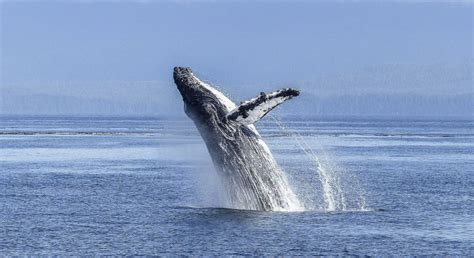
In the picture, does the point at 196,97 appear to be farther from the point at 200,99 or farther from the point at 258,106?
the point at 258,106

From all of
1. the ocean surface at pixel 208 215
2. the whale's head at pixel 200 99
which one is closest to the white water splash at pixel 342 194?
the ocean surface at pixel 208 215

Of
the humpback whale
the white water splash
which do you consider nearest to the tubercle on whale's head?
the humpback whale

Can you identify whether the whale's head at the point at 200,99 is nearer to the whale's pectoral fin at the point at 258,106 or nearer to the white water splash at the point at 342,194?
the whale's pectoral fin at the point at 258,106

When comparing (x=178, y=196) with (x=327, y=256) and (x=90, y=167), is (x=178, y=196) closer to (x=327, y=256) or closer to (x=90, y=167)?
(x=327, y=256)

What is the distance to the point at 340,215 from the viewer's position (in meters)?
27.8

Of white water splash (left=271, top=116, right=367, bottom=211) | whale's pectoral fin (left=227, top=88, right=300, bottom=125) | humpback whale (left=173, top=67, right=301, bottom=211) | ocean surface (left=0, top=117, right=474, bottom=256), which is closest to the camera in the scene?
ocean surface (left=0, top=117, right=474, bottom=256)

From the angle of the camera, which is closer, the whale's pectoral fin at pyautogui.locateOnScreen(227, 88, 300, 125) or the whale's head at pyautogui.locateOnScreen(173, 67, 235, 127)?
the whale's pectoral fin at pyautogui.locateOnScreen(227, 88, 300, 125)

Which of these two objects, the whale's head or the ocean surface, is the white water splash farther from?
the whale's head

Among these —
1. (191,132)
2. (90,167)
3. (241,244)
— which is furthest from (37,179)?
(241,244)

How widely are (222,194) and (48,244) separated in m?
6.26

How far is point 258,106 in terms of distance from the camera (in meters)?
25.0

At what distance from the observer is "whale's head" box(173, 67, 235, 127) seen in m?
26.6

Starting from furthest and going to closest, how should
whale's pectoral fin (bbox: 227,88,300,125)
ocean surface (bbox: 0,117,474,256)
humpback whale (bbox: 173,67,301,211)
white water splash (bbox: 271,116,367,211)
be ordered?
white water splash (bbox: 271,116,367,211) < humpback whale (bbox: 173,67,301,211) < whale's pectoral fin (bbox: 227,88,300,125) < ocean surface (bbox: 0,117,474,256)

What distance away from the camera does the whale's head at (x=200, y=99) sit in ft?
87.3
